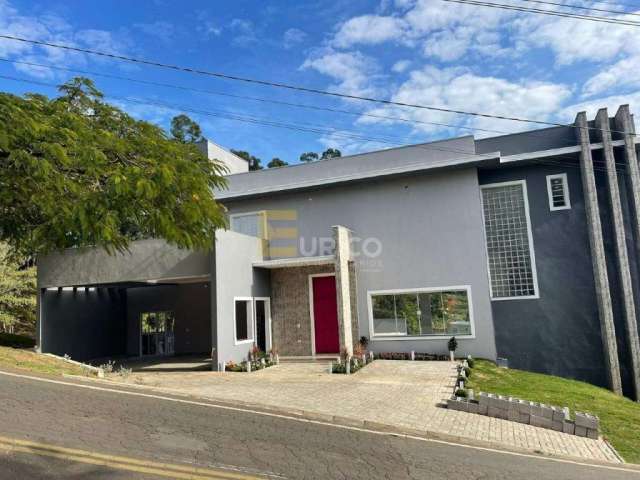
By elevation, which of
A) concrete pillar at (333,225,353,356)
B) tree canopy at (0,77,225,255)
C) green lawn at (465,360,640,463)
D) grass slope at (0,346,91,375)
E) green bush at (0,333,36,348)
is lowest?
green lawn at (465,360,640,463)

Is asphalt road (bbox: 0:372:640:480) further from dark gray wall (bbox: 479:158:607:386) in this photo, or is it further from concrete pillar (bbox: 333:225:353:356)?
dark gray wall (bbox: 479:158:607:386)

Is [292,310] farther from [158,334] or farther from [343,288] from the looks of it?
[158,334]

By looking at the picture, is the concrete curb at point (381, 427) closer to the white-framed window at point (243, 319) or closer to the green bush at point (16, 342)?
the white-framed window at point (243, 319)

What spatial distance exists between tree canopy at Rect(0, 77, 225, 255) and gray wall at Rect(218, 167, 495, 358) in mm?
7507

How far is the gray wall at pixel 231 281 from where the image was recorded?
15156mm

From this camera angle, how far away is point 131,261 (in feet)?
56.2

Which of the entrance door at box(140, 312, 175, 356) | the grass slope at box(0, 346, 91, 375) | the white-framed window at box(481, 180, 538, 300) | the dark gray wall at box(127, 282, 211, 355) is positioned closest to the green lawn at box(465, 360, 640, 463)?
the white-framed window at box(481, 180, 538, 300)

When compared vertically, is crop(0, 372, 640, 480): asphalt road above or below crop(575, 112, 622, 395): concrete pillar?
below

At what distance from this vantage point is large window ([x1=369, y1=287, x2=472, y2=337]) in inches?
664

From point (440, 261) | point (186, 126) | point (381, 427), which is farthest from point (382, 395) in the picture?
point (186, 126)

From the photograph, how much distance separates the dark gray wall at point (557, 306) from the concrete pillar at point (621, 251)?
0.89 meters

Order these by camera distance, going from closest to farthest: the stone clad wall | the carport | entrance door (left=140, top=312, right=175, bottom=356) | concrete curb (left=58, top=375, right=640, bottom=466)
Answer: concrete curb (left=58, top=375, right=640, bottom=466)
the carport
the stone clad wall
entrance door (left=140, top=312, right=175, bottom=356)

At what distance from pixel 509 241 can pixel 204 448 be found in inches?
572

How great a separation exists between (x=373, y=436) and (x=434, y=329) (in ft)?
32.3
